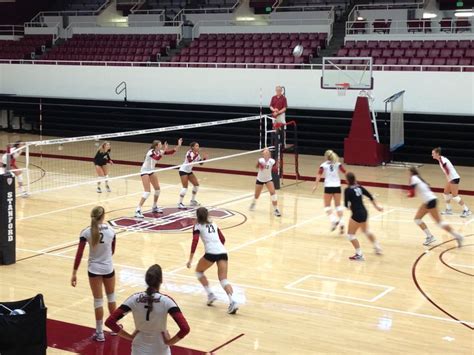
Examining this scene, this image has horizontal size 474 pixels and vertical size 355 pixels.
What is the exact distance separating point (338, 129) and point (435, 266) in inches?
552

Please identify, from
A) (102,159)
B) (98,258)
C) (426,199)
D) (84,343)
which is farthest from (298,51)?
(84,343)

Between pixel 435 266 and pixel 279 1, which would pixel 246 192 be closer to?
pixel 435 266

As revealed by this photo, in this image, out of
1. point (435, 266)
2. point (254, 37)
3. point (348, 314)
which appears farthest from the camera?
point (254, 37)

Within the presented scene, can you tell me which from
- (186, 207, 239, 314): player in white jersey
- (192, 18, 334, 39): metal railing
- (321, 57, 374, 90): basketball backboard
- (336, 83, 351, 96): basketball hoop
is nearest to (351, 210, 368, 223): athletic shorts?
(186, 207, 239, 314): player in white jersey

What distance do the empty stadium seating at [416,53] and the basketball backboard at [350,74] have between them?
5.21ft

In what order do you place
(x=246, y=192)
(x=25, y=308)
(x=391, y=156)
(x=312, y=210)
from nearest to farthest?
(x=25, y=308), (x=312, y=210), (x=246, y=192), (x=391, y=156)

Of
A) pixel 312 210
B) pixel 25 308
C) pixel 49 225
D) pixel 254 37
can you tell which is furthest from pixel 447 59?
pixel 25 308

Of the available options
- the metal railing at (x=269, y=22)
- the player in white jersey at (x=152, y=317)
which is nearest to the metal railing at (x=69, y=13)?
the metal railing at (x=269, y=22)

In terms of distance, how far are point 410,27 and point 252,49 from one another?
6356 millimetres

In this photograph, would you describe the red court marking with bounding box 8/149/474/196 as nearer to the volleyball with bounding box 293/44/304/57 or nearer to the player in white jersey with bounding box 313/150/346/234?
the player in white jersey with bounding box 313/150/346/234

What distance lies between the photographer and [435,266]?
41.1 feet

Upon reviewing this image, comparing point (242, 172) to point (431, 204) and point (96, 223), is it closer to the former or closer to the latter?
point (431, 204)

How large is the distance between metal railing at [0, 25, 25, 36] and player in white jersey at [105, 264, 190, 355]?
3430 centimetres

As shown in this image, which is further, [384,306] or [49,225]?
[49,225]
